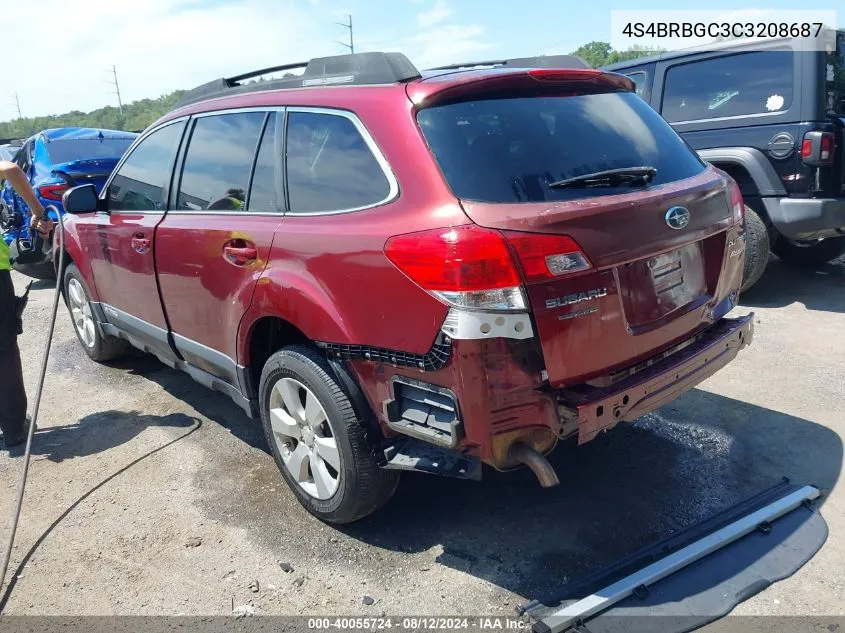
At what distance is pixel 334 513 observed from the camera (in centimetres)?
299

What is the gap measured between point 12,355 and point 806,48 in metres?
6.16

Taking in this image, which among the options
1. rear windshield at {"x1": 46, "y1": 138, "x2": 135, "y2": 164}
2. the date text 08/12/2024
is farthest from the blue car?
the date text 08/12/2024

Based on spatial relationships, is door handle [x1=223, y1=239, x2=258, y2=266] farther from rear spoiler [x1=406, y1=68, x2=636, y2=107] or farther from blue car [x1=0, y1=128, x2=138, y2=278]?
blue car [x1=0, y1=128, x2=138, y2=278]

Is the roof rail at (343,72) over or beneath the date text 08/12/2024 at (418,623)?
over

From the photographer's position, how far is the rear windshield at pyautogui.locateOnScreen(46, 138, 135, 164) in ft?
28.1

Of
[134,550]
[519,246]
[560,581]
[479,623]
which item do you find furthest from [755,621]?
[134,550]

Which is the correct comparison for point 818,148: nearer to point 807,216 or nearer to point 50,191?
point 807,216

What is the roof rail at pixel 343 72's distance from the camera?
280 centimetres

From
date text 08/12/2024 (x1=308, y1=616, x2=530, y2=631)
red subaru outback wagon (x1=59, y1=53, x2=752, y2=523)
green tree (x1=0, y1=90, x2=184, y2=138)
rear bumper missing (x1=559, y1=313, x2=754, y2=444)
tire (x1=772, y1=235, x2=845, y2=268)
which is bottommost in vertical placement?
date text 08/12/2024 (x1=308, y1=616, x2=530, y2=631)

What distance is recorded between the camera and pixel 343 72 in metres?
3.02

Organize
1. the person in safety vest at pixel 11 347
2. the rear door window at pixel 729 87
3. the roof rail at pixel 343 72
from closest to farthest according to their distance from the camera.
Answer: the roof rail at pixel 343 72, the person in safety vest at pixel 11 347, the rear door window at pixel 729 87

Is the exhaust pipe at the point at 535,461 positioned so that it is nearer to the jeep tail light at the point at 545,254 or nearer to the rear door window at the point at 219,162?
the jeep tail light at the point at 545,254

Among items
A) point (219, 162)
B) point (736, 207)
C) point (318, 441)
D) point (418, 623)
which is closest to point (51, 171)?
point (219, 162)

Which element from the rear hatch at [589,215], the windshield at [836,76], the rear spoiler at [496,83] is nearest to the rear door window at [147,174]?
the rear spoiler at [496,83]
